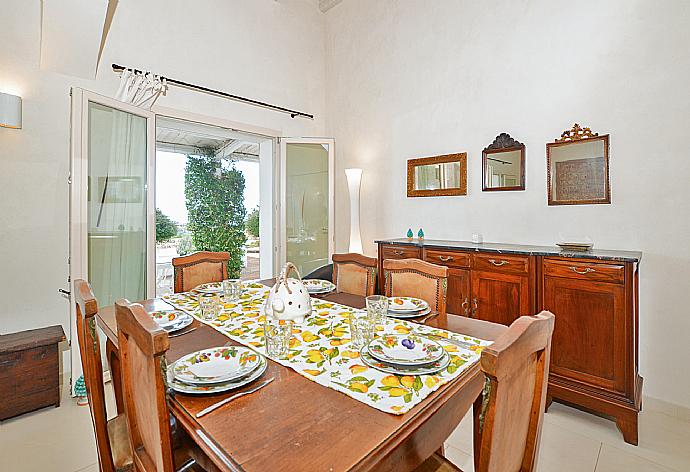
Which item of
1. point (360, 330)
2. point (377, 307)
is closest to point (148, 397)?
point (360, 330)

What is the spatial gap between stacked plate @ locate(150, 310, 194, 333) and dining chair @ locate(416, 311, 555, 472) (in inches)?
47.5

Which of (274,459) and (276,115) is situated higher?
(276,115)

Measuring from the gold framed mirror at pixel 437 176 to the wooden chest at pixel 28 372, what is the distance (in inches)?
126

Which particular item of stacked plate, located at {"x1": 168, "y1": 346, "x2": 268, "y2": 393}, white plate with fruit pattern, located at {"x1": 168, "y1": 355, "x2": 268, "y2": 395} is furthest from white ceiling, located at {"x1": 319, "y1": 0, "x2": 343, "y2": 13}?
white plate with fruit pattern, located at {"x1": 168, "y1": 355, "x2": 268, "y2": 395}

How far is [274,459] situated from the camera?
75 cm

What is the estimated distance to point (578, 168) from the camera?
2.71 meters

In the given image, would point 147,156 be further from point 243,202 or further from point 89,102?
point 243,202

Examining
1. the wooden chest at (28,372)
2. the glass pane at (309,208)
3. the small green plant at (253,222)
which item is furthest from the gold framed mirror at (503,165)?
the small green plant at (253,222)

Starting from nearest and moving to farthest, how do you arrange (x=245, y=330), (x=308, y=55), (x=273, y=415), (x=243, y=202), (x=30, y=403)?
(x=273, y=415)
(x=245, y=330)
(x=30, y=403)
(x=308, y=55)
(x=243, y=202)

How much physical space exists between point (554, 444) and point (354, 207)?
2.86 m

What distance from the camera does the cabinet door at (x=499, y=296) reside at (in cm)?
249

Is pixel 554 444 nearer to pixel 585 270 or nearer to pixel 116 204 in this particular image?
pixel 585 270

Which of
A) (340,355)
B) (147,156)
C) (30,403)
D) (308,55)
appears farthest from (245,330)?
(308,55)

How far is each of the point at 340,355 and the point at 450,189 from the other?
2.60 m
